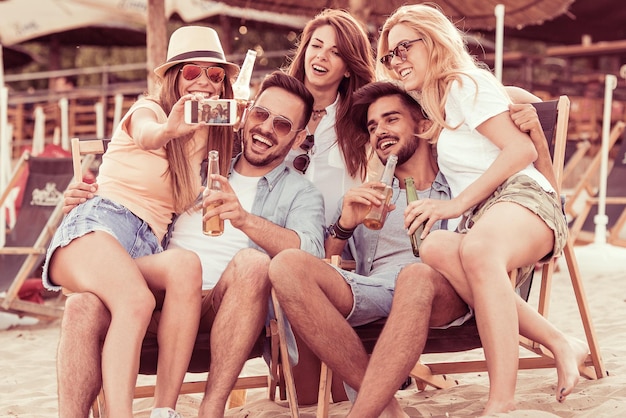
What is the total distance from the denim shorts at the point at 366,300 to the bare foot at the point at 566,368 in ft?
1.96

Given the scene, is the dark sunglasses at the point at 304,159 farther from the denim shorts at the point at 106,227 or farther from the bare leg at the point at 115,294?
the bare leg at the point at 115,294

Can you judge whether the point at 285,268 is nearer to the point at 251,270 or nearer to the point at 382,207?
the point at 251,270

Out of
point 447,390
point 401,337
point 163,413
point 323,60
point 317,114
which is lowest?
point 447,390

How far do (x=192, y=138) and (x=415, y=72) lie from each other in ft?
2.83

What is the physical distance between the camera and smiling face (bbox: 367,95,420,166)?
3.35 meters

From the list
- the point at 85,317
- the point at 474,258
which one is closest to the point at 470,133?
the point at 474,258

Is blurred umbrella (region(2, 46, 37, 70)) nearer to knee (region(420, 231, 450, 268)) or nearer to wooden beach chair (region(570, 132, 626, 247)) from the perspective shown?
wooden beach chair (region(570, 132, 626, 247))

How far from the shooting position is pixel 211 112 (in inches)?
114

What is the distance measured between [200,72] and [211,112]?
39 centimetres

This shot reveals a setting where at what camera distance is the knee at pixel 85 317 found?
8.84ft

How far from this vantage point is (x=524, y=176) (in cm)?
301

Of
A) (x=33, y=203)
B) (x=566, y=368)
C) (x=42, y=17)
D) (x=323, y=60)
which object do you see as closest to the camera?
(x=566, y=368)

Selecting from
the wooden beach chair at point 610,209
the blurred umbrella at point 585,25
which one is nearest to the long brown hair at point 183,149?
the wooden beach chair at point 610,209

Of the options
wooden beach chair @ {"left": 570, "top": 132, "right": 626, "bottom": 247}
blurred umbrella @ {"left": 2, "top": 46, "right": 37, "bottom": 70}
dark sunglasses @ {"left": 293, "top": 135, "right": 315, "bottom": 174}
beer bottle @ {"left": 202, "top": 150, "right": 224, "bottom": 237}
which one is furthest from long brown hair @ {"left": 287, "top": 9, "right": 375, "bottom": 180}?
blurred umbrella @ {"left": 2, "top": 46, "right": 37, "bottom": 70}
